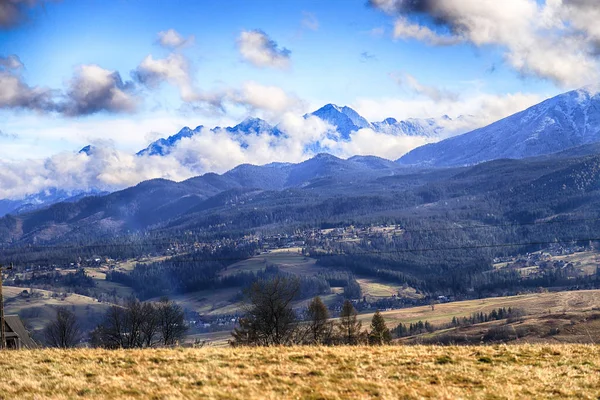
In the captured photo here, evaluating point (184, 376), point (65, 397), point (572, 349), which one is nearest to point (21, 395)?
point (65, 397)

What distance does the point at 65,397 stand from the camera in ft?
64.5

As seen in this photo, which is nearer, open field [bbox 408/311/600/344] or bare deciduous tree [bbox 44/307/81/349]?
bare deciduous tree [bbox 44/307/81/349]

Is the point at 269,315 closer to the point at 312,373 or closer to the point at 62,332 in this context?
the point at 62,332

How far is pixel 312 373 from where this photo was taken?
74.8 feet

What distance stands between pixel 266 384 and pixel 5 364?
41.6ft

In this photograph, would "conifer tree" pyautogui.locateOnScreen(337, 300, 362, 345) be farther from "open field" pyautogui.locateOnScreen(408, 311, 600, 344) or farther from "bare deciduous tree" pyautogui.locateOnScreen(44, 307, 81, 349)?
"open field" pyautogui.locateOnScreen(408, 311, 600, 344)

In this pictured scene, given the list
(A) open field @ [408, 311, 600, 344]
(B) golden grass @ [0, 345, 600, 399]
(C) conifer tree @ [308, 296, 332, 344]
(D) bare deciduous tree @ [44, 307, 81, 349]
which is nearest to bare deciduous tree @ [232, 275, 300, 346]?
(C) conifer tree @ [308, 296, 332, 344]

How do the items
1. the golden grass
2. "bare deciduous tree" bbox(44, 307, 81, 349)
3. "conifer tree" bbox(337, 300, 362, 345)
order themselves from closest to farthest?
the golden grass < "conifer tree" bbox(337, 300, 362, 345) < "bare deciduous tree" bbox(44, 307, 81, 349)

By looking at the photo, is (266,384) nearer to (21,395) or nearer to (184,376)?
(184,376)

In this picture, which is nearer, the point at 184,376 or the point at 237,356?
the point at 184,376

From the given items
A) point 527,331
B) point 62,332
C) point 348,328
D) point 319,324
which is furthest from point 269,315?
point 527,331

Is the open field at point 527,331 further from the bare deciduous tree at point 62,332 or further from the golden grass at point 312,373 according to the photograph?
the golden grass at point 312,373

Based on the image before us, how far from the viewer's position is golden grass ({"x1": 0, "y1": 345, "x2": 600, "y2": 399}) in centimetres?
1978

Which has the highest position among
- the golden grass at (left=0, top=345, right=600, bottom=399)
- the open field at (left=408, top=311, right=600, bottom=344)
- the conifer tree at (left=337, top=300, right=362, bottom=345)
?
the golden grass at (left=0, top=345, right=600, bottom=399)
